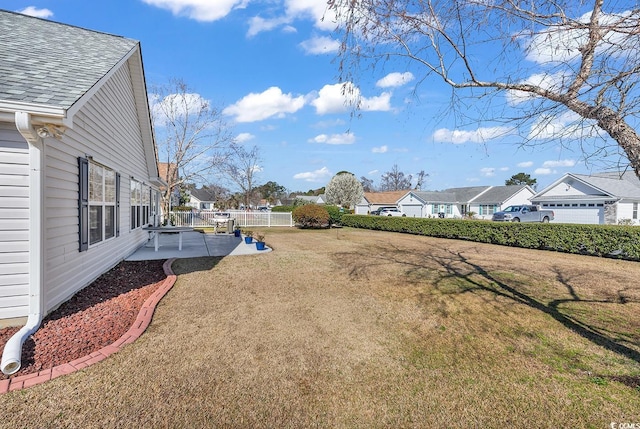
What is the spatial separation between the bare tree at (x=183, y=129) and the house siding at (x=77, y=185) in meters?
14.8

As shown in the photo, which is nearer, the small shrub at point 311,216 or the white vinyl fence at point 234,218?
the white vinyl fence at point 234,218

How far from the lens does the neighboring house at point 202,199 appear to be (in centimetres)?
5766

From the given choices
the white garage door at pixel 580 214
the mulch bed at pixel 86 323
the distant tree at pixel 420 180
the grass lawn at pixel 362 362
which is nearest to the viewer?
the grass lawn at pixel 362 362

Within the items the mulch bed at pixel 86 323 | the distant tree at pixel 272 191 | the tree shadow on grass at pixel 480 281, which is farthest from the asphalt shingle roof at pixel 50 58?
the distant tree at pixel 272 191

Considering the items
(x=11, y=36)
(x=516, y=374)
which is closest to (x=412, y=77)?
(x=516, y=374)

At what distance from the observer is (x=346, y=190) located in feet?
144

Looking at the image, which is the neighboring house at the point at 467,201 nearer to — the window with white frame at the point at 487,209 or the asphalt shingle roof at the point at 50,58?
the window with white frame at the point at 487,209

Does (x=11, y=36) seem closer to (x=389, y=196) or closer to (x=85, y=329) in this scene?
(x=85, y=329)

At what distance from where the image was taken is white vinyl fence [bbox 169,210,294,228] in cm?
2056

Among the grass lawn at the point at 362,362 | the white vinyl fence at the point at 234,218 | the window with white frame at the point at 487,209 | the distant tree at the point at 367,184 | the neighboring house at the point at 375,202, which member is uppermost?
the distant tree at the point at 367,184

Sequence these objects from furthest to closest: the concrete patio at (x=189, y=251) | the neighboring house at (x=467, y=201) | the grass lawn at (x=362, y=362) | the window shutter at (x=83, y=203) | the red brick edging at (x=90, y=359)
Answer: the neighboring house at (x=467, y=201) → the concrete patio at (x=189, y=251) → the window shutter at (x=83, y=203) → the red brick edging at (x=90, y=359) → the grass lawn at (x=362, y=362)

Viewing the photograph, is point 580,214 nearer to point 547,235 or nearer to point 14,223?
point 547,235

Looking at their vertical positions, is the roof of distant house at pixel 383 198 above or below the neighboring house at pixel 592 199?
above

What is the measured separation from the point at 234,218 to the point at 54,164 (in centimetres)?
1799
